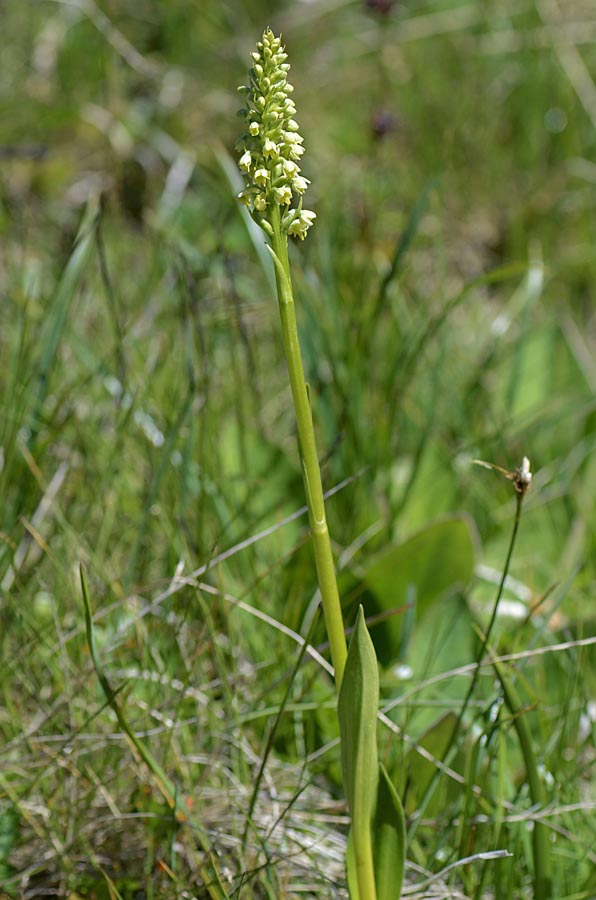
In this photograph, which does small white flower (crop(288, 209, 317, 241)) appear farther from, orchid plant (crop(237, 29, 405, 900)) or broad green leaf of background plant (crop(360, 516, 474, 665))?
broad green leaf of background plant (crop(360, 516, 474, 665))

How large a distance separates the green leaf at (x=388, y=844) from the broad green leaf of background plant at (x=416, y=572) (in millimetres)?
613

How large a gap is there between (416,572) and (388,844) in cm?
72

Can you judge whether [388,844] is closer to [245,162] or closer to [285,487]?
[245,162]

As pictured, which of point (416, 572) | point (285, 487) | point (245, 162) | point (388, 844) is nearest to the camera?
point (245, 162)

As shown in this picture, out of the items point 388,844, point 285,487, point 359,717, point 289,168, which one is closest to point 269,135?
point 289,168

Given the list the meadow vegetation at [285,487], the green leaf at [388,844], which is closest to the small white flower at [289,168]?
the meadow vegetation at [285,487]

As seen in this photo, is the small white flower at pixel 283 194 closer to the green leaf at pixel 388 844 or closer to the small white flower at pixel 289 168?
the small white flower at pixel 289 168

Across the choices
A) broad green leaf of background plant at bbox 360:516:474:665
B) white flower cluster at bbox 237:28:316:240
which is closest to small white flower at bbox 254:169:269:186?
white flower cluster at bbox 237:28:316:240

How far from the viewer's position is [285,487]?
211 cm

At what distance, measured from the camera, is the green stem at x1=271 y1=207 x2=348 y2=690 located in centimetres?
99

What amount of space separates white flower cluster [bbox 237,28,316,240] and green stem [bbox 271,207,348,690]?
27 millimetres

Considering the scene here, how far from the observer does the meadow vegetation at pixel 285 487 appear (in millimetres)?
1440

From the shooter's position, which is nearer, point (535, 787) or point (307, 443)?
point (307, 443)

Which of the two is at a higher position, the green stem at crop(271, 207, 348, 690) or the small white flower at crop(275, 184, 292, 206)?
the small white flower at crop(275, 184, 292, 206)
